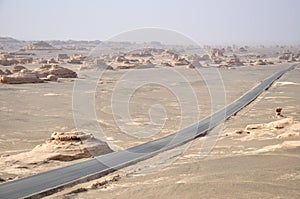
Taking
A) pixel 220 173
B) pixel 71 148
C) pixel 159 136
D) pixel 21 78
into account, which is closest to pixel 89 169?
pixel 71 148

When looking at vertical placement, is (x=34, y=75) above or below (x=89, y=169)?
above

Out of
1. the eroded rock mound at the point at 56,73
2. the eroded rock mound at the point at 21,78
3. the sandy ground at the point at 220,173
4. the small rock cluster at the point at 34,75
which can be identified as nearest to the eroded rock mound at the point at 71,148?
the sandy ground at the point at 220,173

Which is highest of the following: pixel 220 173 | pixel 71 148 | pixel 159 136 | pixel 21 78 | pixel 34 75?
pixel 34 75

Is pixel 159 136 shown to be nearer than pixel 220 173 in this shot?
No

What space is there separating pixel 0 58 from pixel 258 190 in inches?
3580

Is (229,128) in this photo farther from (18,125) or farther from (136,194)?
(136,194)

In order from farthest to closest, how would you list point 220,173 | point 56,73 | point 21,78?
point 56,73
point 21,78
point 220,173

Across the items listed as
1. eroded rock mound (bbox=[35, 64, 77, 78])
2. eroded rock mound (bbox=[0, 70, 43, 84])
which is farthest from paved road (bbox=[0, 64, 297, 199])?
eroded rock mound (bbox=[35, 64, 77, 78])

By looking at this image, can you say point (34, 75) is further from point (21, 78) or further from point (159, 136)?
point (159, 136)

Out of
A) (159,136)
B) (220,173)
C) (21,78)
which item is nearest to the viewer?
(220,173)

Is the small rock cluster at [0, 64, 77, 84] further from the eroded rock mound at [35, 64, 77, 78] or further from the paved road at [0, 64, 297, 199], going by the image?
the paved road at [0, 64, 297, 199]

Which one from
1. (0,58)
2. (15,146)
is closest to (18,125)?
(15,146)

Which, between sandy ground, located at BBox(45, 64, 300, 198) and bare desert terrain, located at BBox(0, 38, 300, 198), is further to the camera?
bare desert terrain, located at BBox(0, 38, 300, 198)

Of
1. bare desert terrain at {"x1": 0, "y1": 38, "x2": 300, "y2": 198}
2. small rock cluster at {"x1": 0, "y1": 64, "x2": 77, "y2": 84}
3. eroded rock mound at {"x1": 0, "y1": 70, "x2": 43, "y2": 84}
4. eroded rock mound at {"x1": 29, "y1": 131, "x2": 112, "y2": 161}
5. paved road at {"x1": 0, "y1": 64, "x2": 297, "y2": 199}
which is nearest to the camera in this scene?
bare desert terrain at {"x1": 0, "y1": 38, "x2": 300, "y2": 198}
